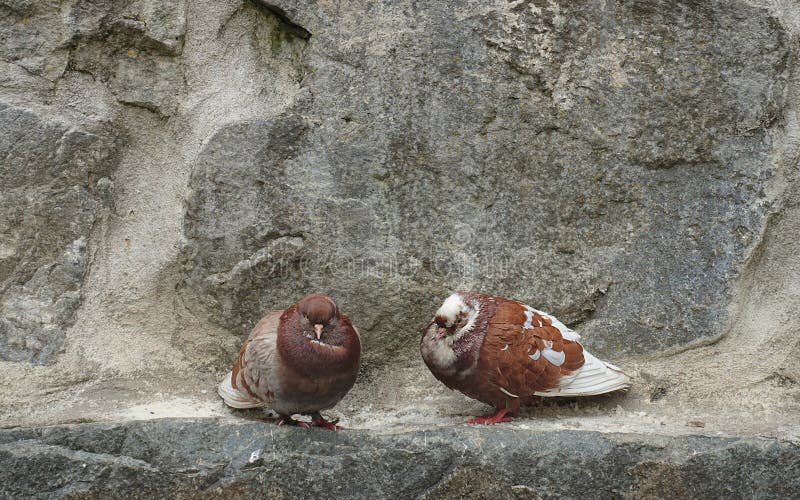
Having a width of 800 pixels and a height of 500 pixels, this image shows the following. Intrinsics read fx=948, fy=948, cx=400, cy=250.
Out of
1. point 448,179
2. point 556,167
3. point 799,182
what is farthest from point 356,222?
point 799,182

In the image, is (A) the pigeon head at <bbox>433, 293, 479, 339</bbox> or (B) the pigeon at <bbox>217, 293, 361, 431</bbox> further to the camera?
(A) the pigeon head at <bbox>433, 293, 479, 339</bbox>

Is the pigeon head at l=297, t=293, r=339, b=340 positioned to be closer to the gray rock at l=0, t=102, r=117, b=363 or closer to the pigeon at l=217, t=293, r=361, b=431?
the pigeon at l=217, t=293, r=361, b=431

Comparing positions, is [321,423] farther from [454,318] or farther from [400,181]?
[400,181]

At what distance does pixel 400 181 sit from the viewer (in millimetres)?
3025

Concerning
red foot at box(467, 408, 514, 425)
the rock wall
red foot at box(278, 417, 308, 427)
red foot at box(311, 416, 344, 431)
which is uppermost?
the rock wall

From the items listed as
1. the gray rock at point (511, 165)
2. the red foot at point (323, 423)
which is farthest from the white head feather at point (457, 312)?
the red foot at point (323, 423)

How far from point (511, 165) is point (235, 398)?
1.13 metres

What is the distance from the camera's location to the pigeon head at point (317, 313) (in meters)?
2.73

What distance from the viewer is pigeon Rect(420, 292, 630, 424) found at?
2.86 metres

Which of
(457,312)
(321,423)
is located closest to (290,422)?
(321,423)

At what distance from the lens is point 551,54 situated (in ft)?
9.73

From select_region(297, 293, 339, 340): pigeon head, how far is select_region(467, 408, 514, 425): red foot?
53cm

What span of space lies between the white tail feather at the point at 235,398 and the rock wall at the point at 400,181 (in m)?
0.05

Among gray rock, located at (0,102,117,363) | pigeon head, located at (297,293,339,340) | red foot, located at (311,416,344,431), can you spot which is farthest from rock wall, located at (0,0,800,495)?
pigeon head, located at (297,293,339,340)
